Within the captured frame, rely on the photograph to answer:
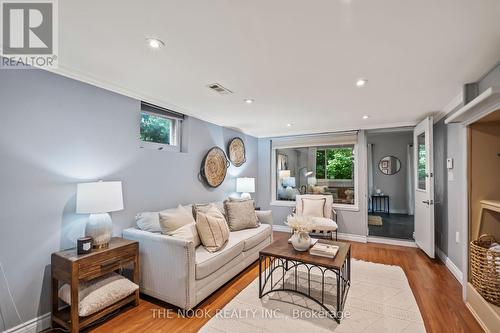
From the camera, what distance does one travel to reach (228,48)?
5.83ft

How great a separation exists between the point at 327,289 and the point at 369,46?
2416 millimetres

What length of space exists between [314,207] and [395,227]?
2.38 m

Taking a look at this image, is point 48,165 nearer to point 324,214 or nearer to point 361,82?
point 361,82

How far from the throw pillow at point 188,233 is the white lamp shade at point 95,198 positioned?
640 mm

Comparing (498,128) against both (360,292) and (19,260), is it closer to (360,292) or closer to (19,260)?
(360,292)

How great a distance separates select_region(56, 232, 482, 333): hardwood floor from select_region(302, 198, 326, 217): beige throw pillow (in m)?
1.41

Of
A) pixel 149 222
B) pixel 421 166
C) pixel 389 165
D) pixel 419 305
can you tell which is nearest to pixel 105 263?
pixel 149 222

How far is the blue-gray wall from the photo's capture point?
1802mm

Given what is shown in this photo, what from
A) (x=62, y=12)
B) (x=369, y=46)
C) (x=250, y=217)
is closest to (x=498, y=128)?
(x=369, y=46)

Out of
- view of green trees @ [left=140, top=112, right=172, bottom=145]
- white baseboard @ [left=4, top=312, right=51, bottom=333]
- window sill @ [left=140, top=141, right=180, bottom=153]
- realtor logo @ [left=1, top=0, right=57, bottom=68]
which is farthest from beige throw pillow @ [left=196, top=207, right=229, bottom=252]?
realtor logo @ [left=1, top=0, right=57, bottom=68]

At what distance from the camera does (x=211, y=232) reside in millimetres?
2592

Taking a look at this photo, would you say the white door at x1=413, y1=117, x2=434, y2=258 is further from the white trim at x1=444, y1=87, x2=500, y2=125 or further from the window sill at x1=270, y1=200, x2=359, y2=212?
the white trim at x1=444, y1=87, x2=500, y2=125

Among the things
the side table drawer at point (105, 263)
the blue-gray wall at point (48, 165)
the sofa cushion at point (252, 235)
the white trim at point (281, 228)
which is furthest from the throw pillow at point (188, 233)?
the white trim at point (281, 228)

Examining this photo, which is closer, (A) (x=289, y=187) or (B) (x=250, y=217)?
(B) (x=250, y=217)
